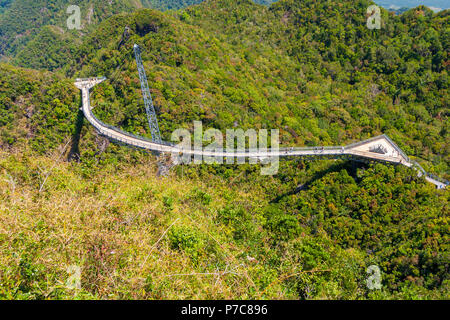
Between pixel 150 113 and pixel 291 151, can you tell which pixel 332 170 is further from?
pixel 150 113

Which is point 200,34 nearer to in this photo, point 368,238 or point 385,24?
point 385,24

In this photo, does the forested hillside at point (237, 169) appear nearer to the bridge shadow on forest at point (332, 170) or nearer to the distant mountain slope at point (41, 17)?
the bridge shadow on forest at point (332, 170)

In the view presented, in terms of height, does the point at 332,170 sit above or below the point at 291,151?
below

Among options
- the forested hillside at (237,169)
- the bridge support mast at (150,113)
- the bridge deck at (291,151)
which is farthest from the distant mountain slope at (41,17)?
the bridge deck at (291,151)

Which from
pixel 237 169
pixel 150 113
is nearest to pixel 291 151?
pixel 237 169

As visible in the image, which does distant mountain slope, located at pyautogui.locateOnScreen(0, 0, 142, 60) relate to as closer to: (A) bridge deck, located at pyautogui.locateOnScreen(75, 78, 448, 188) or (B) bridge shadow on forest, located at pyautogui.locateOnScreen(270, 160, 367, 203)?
(A) bridge deck, located at pyautogui.locateOnScreen(75, 78, 448, 188)

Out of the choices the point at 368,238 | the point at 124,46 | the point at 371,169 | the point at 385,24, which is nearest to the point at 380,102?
the point at 385,24
